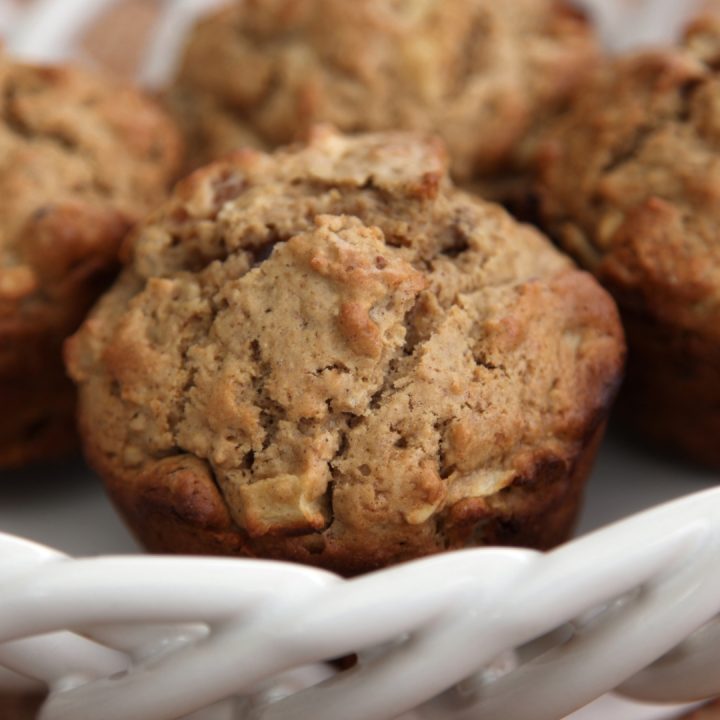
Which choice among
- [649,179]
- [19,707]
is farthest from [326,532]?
[649,179]

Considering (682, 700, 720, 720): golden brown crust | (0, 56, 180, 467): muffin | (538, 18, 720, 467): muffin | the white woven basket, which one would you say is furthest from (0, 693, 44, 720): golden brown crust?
(538, 18, 720, 467): muffin

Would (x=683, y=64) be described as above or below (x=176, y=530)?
above

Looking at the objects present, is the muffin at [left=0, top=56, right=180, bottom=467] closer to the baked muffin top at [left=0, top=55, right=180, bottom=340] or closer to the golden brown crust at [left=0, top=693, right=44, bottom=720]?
the baked muffin top at [left=0, top=55, right=180, bottom=340]

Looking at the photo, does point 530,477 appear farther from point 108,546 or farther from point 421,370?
point 108,546

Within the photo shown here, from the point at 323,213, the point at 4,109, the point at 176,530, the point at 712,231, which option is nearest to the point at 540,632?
the point at 176,530

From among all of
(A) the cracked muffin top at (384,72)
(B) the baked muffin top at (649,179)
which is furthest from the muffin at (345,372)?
(A) the cracked muffin top at (384,72)

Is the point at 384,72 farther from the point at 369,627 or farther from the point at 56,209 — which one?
the point at 369,627

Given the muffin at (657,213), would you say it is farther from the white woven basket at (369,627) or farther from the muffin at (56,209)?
the muffin at (56,209)
